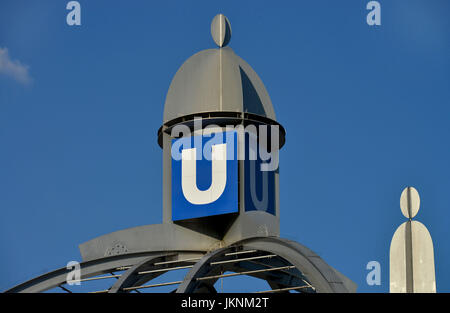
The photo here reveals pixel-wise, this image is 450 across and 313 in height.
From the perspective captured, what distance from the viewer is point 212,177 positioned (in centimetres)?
4103

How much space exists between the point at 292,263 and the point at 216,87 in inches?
426

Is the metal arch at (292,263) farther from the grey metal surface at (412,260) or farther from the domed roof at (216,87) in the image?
the grey metal surface at (412,260)

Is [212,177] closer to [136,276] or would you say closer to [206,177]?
[206,177]

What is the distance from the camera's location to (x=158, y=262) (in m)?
41.1

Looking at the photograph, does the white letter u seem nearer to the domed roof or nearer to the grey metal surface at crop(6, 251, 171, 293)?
the domed roof

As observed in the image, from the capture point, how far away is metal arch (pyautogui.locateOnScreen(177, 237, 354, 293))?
3334 cm

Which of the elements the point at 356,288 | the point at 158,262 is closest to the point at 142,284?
the point at 158,262

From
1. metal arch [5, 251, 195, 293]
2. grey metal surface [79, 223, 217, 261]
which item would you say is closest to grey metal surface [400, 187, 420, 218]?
grey metal surface [79, 223, 217, 261]

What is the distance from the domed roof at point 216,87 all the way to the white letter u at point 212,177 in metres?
2.03

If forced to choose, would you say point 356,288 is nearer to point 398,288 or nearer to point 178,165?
point 178,165

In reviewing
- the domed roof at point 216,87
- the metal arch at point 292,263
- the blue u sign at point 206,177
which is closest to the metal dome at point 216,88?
the domed roof at point 216,87

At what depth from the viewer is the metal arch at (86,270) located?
1569 inches

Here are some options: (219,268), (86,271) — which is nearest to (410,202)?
(219,268)
